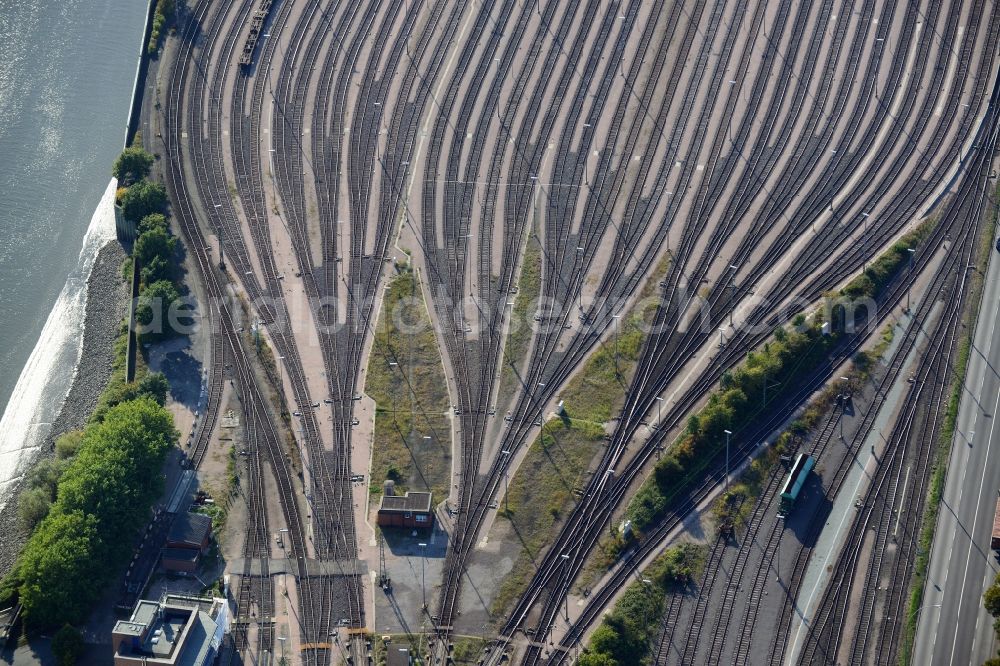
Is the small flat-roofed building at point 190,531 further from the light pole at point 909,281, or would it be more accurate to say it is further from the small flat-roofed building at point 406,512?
the light pole at point 909,281

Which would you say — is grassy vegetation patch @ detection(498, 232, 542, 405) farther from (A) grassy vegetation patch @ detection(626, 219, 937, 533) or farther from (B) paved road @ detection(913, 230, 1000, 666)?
(B) paved road @ detection(913, 230, 1000, 666)

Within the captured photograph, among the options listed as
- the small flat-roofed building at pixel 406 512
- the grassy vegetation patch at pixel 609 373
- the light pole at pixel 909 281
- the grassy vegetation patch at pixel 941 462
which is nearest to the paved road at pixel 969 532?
the grassy vegetation patch at pixel 941 462

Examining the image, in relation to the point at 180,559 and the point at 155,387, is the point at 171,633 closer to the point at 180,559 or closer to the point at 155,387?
the point at 180,559

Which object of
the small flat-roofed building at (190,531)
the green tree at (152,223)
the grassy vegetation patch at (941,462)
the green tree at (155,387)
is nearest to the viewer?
the grassy vegetation patch at (941,462)

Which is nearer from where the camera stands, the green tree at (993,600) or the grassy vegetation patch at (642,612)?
the grassy vegetation patch at (642,612)

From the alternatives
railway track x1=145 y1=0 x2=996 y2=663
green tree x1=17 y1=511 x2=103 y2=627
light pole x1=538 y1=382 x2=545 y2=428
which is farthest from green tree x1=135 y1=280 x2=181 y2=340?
light pole x1=538 y1=382 x2=545 y2=428

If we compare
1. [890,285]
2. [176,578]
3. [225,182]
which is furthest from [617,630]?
[225,182]

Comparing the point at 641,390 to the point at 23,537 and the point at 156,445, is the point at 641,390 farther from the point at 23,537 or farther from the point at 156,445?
the point at 23,537
